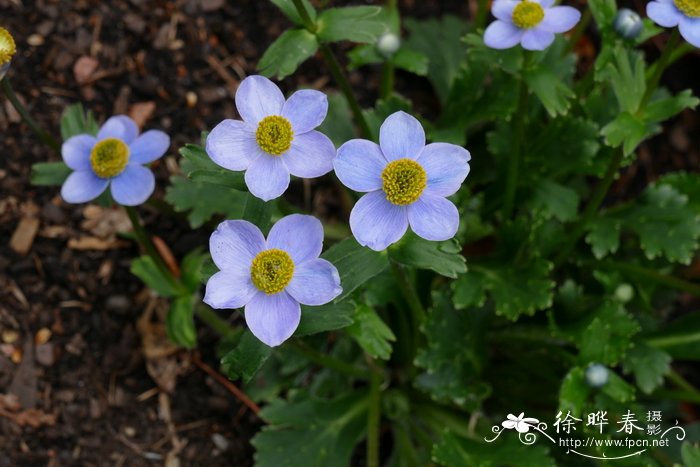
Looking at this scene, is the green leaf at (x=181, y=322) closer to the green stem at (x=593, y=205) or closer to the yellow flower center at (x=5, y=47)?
the yellow flower center at (x=5, y=47)

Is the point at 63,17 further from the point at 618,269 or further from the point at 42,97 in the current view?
the point at 618,269

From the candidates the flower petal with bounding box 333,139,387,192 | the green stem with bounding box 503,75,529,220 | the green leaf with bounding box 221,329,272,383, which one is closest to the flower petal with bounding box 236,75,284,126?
the flower petal with bounding box 333,139,387,192

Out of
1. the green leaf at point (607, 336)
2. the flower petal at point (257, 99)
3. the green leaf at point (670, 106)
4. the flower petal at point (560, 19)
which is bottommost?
the green leaf at point (607, 336)

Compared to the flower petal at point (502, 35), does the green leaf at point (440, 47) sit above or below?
below

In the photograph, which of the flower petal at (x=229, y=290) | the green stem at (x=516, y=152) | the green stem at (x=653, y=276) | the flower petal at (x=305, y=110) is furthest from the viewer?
the green stem at (x=653, y=276)

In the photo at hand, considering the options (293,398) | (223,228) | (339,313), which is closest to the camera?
(223,228)

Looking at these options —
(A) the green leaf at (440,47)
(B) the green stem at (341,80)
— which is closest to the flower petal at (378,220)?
(B) the green stem at (341,80)

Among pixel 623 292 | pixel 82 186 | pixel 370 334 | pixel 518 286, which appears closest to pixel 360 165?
pixel 370 334

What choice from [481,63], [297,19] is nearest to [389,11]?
[481,63]
